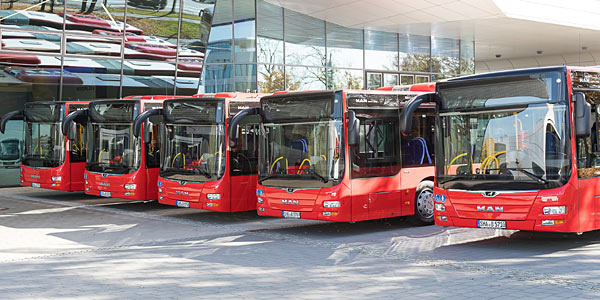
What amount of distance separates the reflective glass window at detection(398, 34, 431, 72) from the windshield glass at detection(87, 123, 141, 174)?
17.0 meters

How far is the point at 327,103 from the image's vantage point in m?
12.1

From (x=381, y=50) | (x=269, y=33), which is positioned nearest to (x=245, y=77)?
(x=269, y=33)

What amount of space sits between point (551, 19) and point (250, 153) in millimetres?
17475

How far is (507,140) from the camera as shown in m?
10.2

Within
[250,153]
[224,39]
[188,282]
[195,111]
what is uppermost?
[224,39]

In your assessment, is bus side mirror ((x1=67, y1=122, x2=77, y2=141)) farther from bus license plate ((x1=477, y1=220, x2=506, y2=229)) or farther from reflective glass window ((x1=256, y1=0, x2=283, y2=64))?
bus license plate ((x1=477, y1=220, x2=506, y2=229))

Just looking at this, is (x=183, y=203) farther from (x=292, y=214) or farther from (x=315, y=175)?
(x=315, y=175)

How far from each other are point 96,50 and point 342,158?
50.2 feet

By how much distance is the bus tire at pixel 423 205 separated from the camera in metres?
13.4

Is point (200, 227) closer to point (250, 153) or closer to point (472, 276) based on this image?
point (250, 153)

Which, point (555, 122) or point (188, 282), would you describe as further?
point (555, 122)

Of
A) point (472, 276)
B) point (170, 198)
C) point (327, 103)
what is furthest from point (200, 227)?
point (472, 276)

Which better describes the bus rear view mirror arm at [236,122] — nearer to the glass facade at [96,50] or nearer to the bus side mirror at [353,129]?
the bus side mirror at [353,129]

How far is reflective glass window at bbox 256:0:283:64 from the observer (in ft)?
87.0
